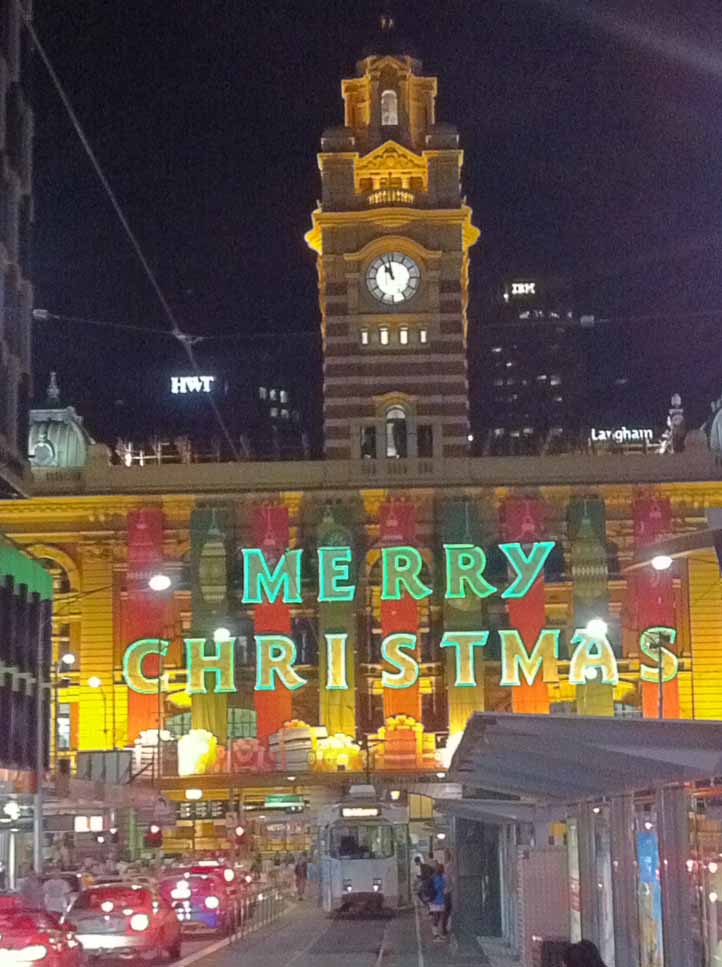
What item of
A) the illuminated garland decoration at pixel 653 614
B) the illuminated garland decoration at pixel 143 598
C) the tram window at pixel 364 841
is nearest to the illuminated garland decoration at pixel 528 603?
the illuminated garland decoration at pixel 653 614

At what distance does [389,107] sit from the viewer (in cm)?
8938

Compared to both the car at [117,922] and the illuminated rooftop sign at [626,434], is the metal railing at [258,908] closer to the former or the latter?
the car at [117,922]

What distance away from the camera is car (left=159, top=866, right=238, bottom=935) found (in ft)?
141

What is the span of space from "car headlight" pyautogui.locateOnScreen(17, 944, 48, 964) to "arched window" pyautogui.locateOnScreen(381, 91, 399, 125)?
221 feet

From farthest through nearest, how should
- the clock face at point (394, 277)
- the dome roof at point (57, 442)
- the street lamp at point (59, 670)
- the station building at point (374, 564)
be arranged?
the dome roof at point (57, 442) → the clock face at point (394, 277) → the station building at point (374, 564) → the street lamp at point (59, 670)

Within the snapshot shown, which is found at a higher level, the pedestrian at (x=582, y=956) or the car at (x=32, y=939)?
the pedestrian at (x=582, y=956)

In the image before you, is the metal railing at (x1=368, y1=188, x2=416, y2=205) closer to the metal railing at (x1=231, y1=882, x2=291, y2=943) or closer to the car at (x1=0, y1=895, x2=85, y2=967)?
the metal railing at (x1=231, y1=882, x2=291, y2=943)

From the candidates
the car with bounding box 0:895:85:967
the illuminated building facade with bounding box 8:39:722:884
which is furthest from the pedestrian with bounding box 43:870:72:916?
the illuminated building facade with bounding box 8:39:722:884

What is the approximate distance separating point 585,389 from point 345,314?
78701mm

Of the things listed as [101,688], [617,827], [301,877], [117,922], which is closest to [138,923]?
[117,922]

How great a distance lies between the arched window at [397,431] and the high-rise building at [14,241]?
3057cm

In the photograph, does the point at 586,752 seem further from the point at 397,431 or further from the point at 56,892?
the point at 397,431

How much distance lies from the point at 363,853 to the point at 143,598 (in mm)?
32242

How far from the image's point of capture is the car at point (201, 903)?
4284cm
